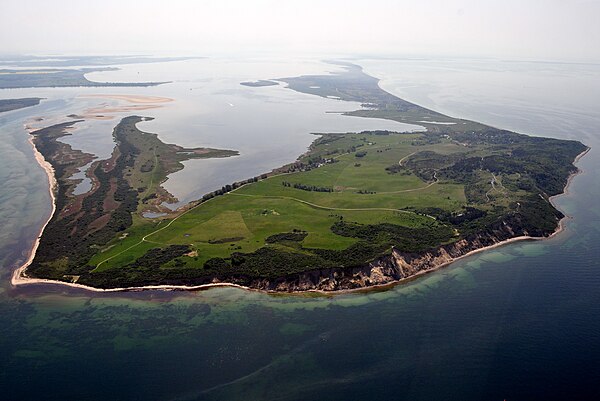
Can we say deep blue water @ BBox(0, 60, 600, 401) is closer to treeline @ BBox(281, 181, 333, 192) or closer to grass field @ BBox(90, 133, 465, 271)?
grass field @ BBox(90, 133, 465, 271)

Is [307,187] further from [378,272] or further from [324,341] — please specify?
[324,341]

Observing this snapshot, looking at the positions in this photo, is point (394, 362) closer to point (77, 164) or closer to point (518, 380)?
point (518, 380)

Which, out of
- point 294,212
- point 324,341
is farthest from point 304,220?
point 324,341

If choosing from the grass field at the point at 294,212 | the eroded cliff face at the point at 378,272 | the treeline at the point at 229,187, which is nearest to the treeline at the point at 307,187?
the grass field at the point at 294,212

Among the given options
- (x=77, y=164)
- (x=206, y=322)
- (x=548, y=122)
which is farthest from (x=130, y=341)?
(x=548, y=122)

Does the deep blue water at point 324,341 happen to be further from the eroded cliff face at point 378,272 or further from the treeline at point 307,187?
→ the treeline at point 307,187

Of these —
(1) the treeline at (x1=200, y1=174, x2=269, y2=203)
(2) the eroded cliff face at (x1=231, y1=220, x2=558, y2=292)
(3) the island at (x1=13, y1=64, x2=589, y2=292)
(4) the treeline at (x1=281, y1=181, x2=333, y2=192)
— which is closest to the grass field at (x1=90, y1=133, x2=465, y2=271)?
(3) the island at (x1=13, y1=64, x2=589, y2=292)

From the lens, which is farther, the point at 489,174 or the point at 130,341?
the point at 489,174
